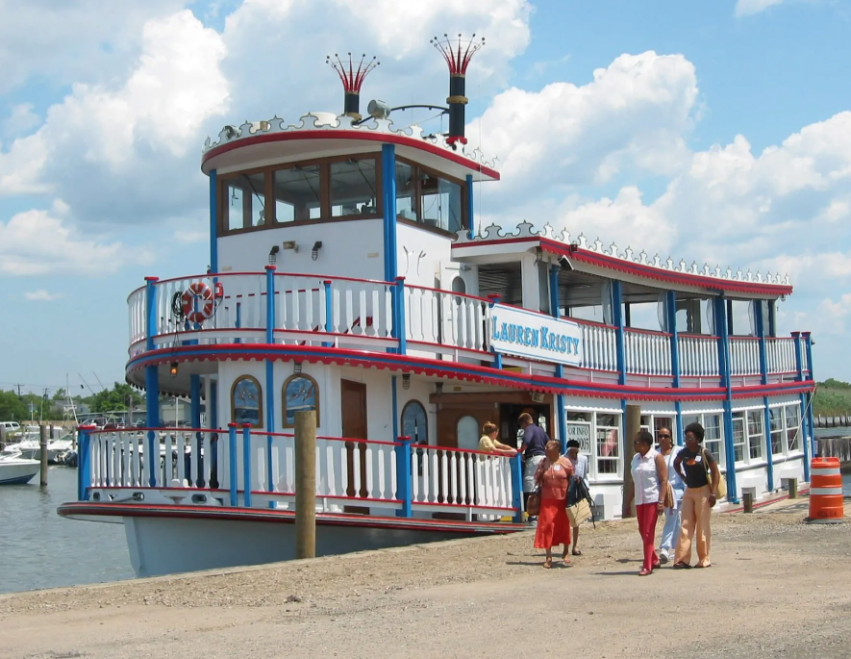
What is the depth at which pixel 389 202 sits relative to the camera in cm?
1501

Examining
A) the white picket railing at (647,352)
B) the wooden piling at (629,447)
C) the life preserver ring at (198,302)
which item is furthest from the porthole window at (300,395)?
the white picket railing at (647,352)

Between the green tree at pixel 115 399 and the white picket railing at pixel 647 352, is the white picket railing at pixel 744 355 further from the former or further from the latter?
the green tree at pixel 115 399

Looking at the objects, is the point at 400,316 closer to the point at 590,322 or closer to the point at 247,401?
the point at 247,401

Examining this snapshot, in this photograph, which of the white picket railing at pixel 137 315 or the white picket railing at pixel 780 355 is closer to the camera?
the white picket railing at pixel 137 315

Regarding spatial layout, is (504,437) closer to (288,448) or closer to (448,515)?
(448,515)

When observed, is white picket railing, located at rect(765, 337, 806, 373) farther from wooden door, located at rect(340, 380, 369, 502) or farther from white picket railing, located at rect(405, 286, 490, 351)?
wooden door, located at rect(340, 380, 369, 502)

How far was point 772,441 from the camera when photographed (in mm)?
24047

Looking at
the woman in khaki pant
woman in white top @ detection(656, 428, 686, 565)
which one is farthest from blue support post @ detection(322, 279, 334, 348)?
the woman in khaki pant

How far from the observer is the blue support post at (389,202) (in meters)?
15.0

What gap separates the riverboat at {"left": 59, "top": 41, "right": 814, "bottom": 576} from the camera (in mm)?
12297

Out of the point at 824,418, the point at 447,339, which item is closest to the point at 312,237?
the point at 447,339

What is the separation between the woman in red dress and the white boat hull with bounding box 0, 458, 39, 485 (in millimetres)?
56703

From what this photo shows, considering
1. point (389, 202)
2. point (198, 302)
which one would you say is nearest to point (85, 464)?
point (198, 302)

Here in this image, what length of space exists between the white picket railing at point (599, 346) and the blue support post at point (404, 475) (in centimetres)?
551
